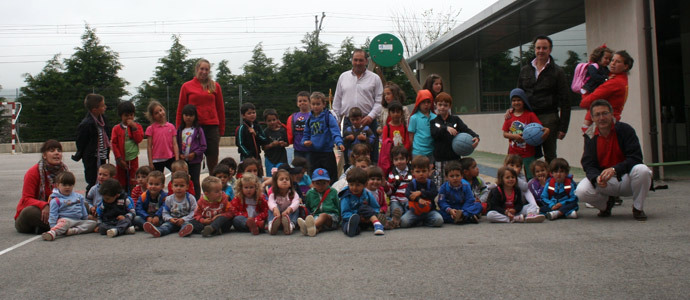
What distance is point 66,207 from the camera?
686 cm

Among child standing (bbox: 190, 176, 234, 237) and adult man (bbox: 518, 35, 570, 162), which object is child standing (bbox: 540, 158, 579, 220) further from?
child standing (bbox: 190, 176, 234, 237)

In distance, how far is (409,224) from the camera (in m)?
6.82

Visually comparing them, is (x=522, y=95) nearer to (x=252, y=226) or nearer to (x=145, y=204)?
(x=252, y=226)

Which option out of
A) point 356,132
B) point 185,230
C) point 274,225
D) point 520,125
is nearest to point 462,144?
point 520,125

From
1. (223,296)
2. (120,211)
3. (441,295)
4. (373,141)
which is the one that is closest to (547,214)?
(373,141)

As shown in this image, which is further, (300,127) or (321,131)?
(300,127)

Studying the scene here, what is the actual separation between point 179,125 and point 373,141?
269 centimetres

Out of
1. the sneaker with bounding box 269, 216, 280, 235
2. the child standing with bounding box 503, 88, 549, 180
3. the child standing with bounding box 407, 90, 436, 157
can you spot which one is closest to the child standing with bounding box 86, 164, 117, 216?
the sneaker with bounding box 269, 216, 280, 235

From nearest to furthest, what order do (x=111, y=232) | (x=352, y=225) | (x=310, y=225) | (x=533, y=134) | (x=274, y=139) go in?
1. (x=352, y=225)
2. (x=310, y=225)
3. (x=111, y=232)
4. (x=533, y=134)
5. (x=274, y=139)

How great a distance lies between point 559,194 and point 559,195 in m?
0.01

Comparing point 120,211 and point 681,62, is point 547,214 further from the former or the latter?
point 681,62

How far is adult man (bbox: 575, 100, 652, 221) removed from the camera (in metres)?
6.44

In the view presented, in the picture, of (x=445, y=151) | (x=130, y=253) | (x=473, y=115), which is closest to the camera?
(x=130, y=253)

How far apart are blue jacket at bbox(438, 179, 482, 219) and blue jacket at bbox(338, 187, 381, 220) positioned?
30.3 inches
